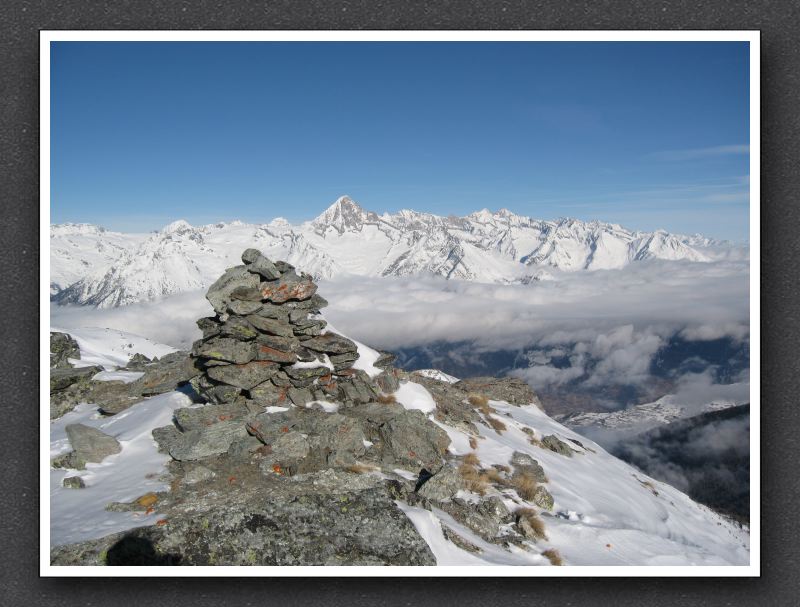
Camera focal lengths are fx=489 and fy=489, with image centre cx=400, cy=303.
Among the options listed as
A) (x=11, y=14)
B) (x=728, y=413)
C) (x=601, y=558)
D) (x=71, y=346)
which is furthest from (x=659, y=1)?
(x=71, y=346)

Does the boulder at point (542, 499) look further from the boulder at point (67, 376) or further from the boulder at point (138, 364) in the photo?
the boulder at point (138, 364)

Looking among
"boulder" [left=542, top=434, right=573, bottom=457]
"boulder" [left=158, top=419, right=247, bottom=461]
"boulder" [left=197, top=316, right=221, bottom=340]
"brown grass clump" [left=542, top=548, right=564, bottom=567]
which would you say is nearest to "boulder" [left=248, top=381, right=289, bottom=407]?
"boulder" [left=158, top=419, right=247, bottom=461]

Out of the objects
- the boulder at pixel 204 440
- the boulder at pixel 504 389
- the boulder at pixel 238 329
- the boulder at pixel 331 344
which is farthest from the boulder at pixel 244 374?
the boulder at pixel 504 389

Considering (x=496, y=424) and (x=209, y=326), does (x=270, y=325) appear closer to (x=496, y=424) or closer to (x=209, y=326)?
(x=209, y=326)

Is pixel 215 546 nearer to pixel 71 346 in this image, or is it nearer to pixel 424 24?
pixel 424 24

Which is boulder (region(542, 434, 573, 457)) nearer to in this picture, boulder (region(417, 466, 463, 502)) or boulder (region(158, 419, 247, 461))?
boulder (region(417, 466, 463, 502))

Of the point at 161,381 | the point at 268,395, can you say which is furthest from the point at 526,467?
the point at 161,381
